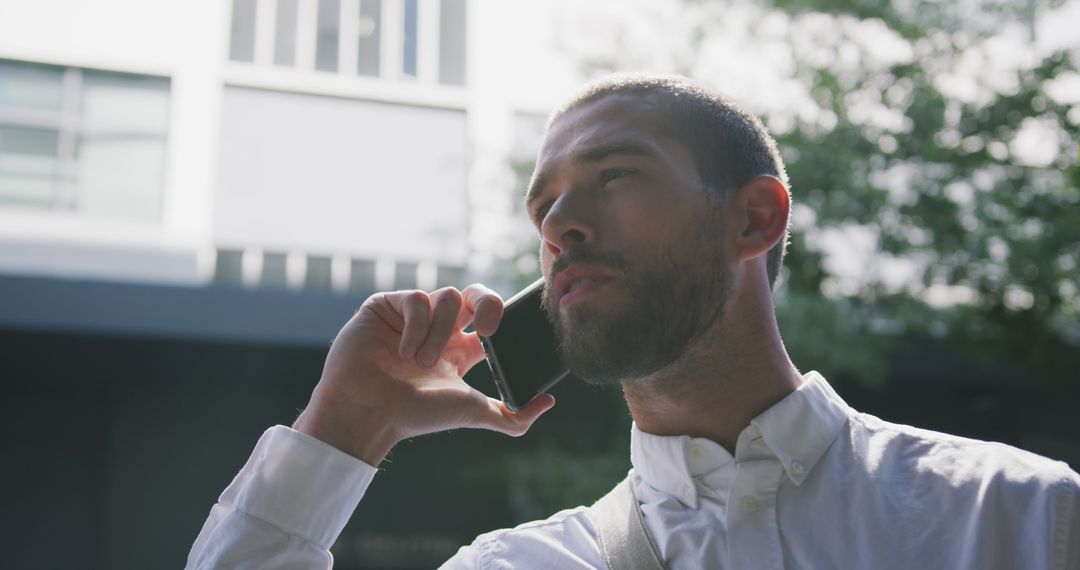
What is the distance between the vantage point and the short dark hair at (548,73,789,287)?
4.79ft

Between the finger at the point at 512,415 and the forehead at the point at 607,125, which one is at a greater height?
the forehead at the point at 607,125

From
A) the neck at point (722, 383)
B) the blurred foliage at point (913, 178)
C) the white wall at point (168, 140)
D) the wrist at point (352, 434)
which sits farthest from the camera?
the white wall at point (168, 140)

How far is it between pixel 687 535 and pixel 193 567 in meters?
0.64

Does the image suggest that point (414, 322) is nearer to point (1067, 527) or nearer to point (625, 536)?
point (625, 536)

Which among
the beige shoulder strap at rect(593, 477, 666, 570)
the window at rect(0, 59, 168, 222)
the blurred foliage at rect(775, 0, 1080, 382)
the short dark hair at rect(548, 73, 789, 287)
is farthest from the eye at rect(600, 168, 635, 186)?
the window at rect(0, 59, 168, 222)

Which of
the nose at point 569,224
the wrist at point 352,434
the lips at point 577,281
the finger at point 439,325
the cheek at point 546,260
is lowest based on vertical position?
the wrist at point 352,434

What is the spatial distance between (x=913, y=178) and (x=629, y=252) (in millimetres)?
6279

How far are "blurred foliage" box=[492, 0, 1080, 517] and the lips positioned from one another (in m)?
5.45

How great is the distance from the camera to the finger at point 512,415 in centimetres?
140

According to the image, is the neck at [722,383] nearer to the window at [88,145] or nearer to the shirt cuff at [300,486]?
the shirt cuff at [300,486]

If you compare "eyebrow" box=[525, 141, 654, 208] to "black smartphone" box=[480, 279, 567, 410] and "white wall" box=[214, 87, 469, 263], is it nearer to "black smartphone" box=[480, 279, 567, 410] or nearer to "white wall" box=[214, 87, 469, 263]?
"black smartphone" box=[480, 279, 567, 410]

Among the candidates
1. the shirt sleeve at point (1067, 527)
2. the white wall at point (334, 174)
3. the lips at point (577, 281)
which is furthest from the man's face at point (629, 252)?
the white wall at point (334, 174)

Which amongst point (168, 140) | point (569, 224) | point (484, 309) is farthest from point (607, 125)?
point (168, 140)

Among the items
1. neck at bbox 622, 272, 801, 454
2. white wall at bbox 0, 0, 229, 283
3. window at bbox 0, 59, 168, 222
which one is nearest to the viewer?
neck at bbox 622, 272, 801, 454
